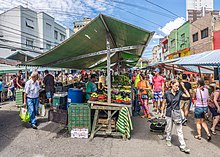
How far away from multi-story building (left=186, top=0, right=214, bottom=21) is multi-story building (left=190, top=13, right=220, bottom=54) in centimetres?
839

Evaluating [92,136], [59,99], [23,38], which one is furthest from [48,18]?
[92,136]

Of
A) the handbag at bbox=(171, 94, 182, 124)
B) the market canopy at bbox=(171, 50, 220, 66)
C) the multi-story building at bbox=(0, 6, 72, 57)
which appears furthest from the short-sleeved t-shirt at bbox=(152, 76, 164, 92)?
the multi-story building at bbox=(0, 6, 72, 57)

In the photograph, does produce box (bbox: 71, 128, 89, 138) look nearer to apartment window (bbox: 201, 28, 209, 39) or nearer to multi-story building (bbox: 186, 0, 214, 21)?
apartment window (bbox: 201, 28, 209, 39)

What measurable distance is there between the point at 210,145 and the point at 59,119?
175 inches

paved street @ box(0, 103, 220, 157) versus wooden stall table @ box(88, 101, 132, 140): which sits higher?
wooden stall table @ box(88, 101, 132, 140)

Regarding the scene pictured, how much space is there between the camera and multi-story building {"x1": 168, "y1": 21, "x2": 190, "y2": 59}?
923 inches

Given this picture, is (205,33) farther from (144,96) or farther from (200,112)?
(200,112)

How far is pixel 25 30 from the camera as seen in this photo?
84.8 feet

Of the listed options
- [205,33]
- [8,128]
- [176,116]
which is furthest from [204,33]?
[8,128]

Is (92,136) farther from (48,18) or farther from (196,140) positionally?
(48,18)

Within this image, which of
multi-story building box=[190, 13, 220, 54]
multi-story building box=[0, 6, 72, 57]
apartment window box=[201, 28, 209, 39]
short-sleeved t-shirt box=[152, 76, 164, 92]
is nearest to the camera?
short-sleeved t-shirt box=[152, 76, 164, 92]

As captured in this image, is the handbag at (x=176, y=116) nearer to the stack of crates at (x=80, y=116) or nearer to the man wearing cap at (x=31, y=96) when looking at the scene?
the stack of crates at (x=80, y=116)

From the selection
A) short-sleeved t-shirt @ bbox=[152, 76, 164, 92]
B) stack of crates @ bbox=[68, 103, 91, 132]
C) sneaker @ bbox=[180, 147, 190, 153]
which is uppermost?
short-sleeved t-shirt @ bbox=[152, 76, 164, 92]

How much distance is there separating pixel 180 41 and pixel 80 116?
2476 centimetres
